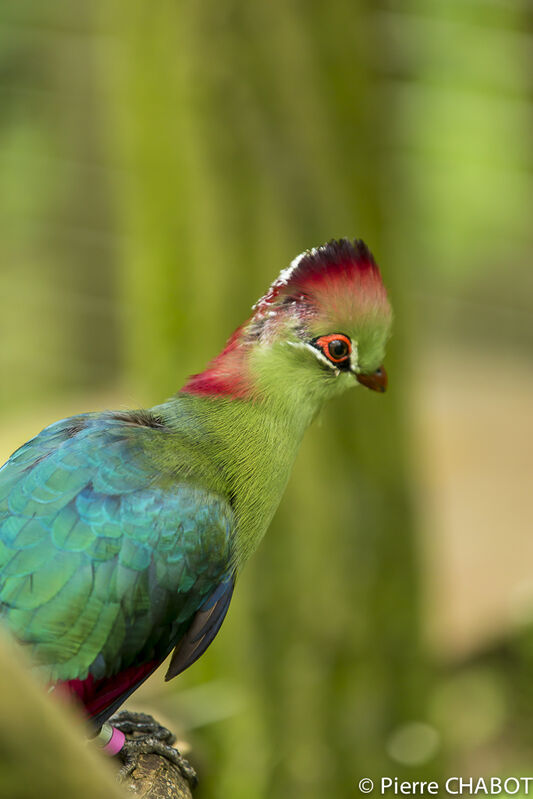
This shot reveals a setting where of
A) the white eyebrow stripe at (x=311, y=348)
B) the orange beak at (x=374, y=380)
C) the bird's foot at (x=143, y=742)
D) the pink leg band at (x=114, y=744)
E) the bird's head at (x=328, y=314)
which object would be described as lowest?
the bird's foot at (x=143, y=742)

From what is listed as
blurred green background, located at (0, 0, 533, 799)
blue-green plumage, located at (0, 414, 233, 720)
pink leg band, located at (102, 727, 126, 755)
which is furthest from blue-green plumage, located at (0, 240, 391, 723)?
blurred green background, located at (0, 0, 533, 799)

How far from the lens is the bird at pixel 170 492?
4.70 ft

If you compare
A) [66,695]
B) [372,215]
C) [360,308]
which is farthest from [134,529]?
[372,215]

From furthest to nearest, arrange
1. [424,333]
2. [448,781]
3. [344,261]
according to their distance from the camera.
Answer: [424,333] → [448,781] → [344,261]

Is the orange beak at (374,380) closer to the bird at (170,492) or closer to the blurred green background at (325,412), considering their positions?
the bird at (170,492)

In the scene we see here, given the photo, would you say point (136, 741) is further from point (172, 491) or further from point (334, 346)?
point (334, 346)

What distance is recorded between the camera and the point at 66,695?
145 centimetres

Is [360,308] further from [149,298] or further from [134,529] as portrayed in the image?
[149,298]

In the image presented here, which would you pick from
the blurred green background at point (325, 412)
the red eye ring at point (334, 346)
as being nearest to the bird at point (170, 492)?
the red eye ring at point (334, 346)

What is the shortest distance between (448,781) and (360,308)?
2.39m

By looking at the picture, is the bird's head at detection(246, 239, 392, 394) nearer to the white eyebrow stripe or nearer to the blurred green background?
the white eyebrow stripe

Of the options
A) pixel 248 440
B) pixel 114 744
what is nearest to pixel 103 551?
pixel 248 440

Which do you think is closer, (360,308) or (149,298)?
(360,308)

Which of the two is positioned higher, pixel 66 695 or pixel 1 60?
pixel 1 60
